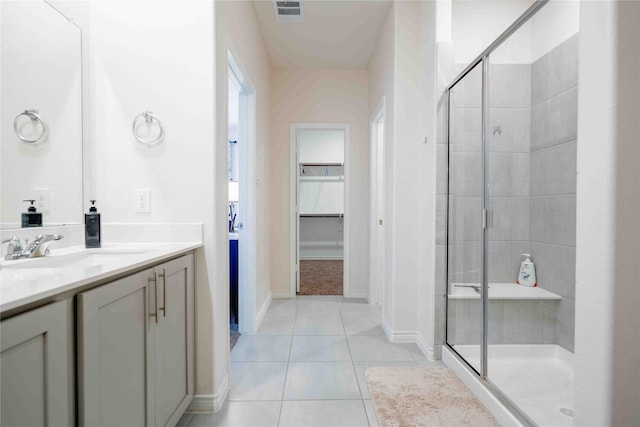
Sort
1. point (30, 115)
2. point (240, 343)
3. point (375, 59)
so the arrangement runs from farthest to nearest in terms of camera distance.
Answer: point (375, 59), point (240, 343), point (30, 115)

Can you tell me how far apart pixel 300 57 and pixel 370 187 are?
5.59ft

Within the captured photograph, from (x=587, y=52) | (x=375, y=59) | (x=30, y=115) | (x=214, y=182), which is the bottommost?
(x=214, y=182)

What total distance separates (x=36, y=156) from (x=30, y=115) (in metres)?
0.18

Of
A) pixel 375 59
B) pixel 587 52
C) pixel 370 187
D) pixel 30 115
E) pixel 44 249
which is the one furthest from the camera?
pixel 370 187

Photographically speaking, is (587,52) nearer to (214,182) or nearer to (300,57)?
(214,182)

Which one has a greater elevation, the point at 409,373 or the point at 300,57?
the point at 300,57

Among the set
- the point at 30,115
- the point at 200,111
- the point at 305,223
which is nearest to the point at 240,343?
the point at 200,111

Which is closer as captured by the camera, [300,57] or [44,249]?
[44,249]

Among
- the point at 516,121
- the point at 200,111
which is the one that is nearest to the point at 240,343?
the point at 200,111

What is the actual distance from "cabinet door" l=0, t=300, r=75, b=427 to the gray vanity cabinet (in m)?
0.06

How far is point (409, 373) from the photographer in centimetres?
221

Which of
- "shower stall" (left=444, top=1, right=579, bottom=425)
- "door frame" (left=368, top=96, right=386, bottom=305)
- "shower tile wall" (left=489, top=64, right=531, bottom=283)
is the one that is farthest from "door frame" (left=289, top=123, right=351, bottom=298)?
"shower tile wall" (left=489, top=64, right=531, bottom=283)

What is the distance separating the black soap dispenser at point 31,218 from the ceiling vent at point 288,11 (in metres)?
2.35

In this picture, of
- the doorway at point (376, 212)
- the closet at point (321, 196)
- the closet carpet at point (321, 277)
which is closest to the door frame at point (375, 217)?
the doorway at point (376, 212)
